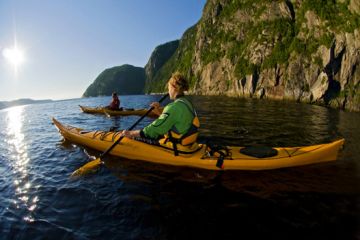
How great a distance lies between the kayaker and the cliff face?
2591 cm

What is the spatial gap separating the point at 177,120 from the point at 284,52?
165 feet

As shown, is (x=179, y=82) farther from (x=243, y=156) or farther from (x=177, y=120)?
(x=243, y=156)

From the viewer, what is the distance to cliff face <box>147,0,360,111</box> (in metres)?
33.8

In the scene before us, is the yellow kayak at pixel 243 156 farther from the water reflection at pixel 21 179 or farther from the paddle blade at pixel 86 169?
the water reflection at pixel 21 179

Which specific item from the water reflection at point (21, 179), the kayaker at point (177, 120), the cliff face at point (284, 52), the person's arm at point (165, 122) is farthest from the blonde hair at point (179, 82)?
the cliff face at point (284, 52)

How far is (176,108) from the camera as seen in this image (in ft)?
25.1

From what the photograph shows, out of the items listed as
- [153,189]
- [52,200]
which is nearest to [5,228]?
[52,200]

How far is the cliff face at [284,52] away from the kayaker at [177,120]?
25.9 m

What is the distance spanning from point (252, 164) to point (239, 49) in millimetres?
68539

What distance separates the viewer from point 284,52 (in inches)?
2040

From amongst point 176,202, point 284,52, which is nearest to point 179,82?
point 176,202

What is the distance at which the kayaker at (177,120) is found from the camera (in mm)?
7680

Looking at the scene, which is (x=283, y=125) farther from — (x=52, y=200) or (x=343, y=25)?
(x=343, y=25)

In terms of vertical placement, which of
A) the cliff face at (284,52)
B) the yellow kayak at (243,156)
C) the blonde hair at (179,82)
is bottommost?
the yellow kayak at (243,156)
